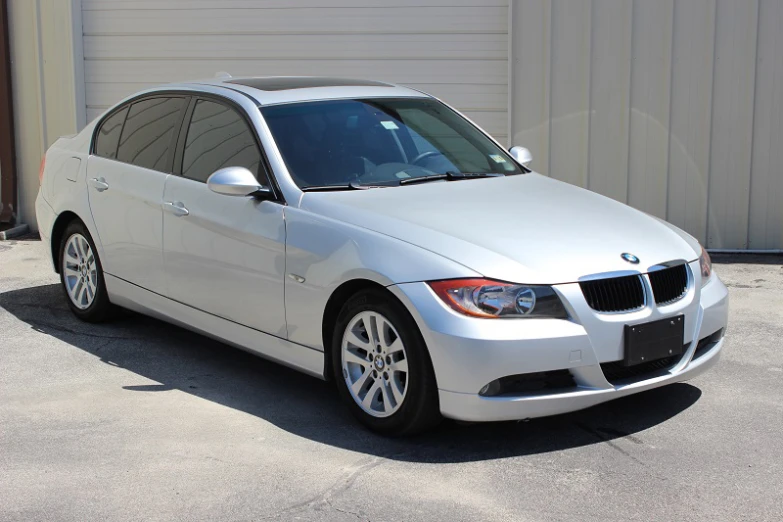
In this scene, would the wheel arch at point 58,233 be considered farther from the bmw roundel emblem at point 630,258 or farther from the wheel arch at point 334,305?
the bmw roundel emblem at point 630,258

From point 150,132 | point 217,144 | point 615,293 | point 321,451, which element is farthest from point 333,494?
point 150,132

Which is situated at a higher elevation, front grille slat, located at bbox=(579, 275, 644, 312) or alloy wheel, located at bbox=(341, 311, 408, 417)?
front grille slat, located at bbox=(579, 275, 644, 312)

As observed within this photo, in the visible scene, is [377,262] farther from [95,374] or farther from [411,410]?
[95,374]

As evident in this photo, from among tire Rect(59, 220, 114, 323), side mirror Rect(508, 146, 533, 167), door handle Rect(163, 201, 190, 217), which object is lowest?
tire Rect(59, 220, 114, 323)

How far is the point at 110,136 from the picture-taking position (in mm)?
6816

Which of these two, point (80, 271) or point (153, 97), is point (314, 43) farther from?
point (80, 271)

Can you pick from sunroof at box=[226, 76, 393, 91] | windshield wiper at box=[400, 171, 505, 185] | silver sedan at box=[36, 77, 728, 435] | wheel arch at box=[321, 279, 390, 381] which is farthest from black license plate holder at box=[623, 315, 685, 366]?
sunroof at box=[226, 76, 393, 91]

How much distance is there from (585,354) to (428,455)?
795 mm

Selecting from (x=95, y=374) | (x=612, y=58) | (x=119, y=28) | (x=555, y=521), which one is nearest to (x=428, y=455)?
(x=555, y=521)

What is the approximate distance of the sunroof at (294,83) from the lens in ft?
20.0

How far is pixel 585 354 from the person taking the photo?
14.9 ft

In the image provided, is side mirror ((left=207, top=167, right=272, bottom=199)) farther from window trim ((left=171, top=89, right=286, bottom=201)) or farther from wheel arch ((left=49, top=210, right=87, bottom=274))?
wheel arch ((left=49, top=210, right=87, bottom=274))

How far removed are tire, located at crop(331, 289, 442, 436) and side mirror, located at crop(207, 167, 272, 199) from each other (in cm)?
83

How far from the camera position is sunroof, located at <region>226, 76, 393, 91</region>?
611 centimetres
